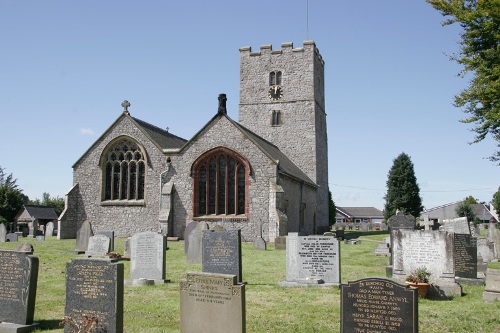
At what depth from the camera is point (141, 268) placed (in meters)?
12.3

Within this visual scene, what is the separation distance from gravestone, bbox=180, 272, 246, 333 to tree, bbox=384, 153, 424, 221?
165 feet

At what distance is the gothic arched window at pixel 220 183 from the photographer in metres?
26.9

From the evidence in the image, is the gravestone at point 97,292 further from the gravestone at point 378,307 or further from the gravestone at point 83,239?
the gravestone at point 83,239

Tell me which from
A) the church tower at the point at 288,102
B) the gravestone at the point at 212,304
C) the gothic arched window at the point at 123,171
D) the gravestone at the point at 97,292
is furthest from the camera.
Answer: the church tower at the point at 288,102

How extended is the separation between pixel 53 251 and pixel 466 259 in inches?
643

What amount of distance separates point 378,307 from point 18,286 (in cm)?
566

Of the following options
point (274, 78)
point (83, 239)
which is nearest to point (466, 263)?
point (83, 239)

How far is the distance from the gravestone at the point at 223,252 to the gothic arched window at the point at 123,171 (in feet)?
58.1

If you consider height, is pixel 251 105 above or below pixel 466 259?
above

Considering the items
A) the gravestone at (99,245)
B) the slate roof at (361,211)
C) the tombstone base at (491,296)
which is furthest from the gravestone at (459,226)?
the slate roof at (361,211)

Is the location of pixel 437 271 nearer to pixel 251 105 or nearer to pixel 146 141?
pixel 146 141

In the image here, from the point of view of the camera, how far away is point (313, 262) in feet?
37.9

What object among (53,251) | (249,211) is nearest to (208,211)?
(249,211)

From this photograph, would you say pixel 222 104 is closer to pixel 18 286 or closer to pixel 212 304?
pixel 18 286
